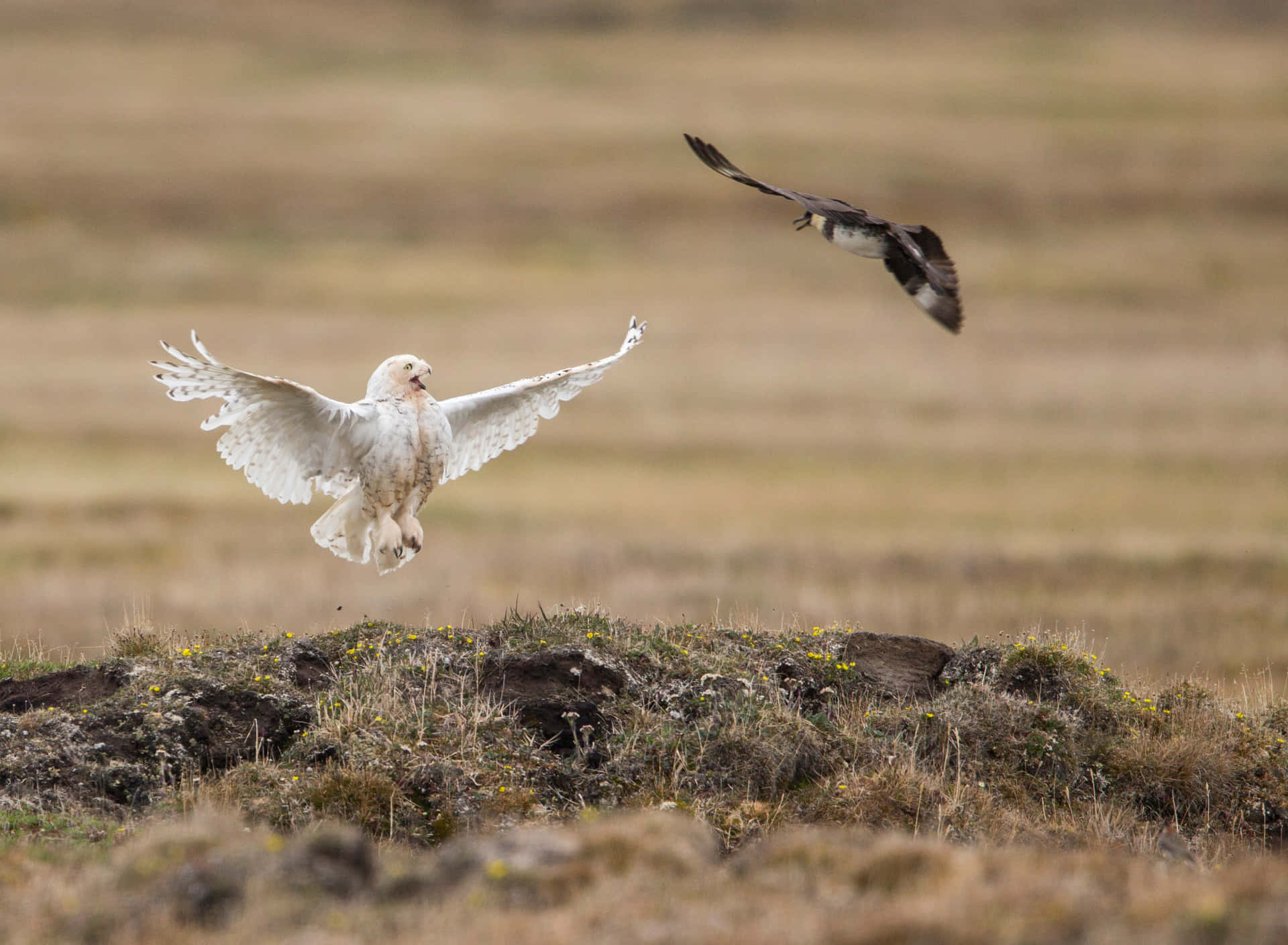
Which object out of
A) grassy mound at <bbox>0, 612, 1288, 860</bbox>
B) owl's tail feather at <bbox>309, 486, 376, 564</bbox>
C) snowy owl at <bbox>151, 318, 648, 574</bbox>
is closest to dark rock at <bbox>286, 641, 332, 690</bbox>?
grassy mound at <bbox>0, 612, 1288, 860</bbox>

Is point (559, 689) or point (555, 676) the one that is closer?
point (559, 689)

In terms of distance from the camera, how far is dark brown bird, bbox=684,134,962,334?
8.58m

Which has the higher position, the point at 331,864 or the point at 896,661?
the point at 896,661

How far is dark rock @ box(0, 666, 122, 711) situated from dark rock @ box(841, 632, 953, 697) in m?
4.69

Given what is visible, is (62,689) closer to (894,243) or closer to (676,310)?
(894,243)

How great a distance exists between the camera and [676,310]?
44.8m

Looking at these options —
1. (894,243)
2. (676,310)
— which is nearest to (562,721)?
(894,243)

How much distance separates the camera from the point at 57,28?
7494 cm

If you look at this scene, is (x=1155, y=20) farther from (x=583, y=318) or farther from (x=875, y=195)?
(x=583, y=318)

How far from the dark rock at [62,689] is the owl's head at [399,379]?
257cm

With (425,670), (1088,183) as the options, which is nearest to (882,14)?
(1088,183)

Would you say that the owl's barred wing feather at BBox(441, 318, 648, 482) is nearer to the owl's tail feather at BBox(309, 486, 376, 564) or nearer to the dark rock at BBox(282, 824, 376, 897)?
the owl's tail feather at BBox(309, 486, 376, 564)

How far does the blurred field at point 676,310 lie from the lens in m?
21.4

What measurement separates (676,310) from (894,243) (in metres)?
36.1
